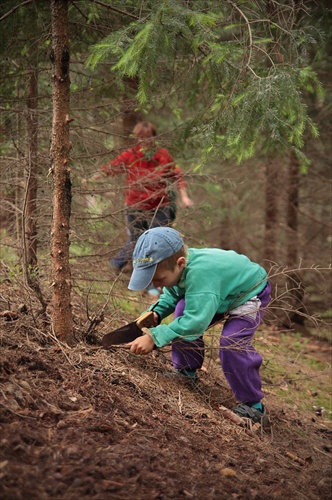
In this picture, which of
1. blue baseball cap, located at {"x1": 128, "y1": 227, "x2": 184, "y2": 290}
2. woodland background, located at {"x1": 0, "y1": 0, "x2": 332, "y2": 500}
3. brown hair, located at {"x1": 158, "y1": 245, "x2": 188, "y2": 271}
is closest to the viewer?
woodland background, located at {"x1": 0, "y1": 0, "x2": 332, "y2": 500}

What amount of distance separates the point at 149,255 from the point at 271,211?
20.6ft

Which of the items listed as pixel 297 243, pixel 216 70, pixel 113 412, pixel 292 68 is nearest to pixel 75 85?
pixel 216 70

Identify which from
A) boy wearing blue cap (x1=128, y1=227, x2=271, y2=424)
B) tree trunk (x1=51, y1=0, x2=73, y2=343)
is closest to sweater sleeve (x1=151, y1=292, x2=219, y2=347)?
boy wearing blue cap (x1=128, y1=227, x2=271, y2=424)

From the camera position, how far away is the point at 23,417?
9.63ft

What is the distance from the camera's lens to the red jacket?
5969mm

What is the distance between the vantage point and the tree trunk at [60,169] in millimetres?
3943

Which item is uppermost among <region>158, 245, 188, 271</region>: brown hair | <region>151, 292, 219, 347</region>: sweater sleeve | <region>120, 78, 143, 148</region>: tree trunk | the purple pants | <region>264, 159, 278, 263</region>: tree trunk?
<region>120, 78, 143, 148</region>: tree trunk

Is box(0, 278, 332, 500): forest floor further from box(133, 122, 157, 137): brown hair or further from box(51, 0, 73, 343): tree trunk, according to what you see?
box(133, 122, 157, 137): brown hair

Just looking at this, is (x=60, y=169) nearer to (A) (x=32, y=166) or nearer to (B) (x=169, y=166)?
(A) (x=32, y=166)

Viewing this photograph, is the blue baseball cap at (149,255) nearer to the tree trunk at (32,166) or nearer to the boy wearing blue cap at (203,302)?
the boy wearing blue cap at (203,302)

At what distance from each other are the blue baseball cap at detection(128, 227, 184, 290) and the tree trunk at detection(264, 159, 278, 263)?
570 cm

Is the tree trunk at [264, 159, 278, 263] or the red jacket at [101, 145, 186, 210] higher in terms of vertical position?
the red jacket at [101, 145, 186, 210]

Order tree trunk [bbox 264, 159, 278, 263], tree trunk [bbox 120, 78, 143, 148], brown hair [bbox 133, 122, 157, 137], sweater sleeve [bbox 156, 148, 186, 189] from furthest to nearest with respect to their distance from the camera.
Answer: tree trunk [bbox 264, 159, 278, 263]
brown hair [bbox 133, 122, 157, 137]
sweater sleeve [bbox 156, 148, 186, 189]
tree trunk [bbox 120, 78, 143, 148]

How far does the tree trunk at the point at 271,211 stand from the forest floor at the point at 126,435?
477 centimetres
